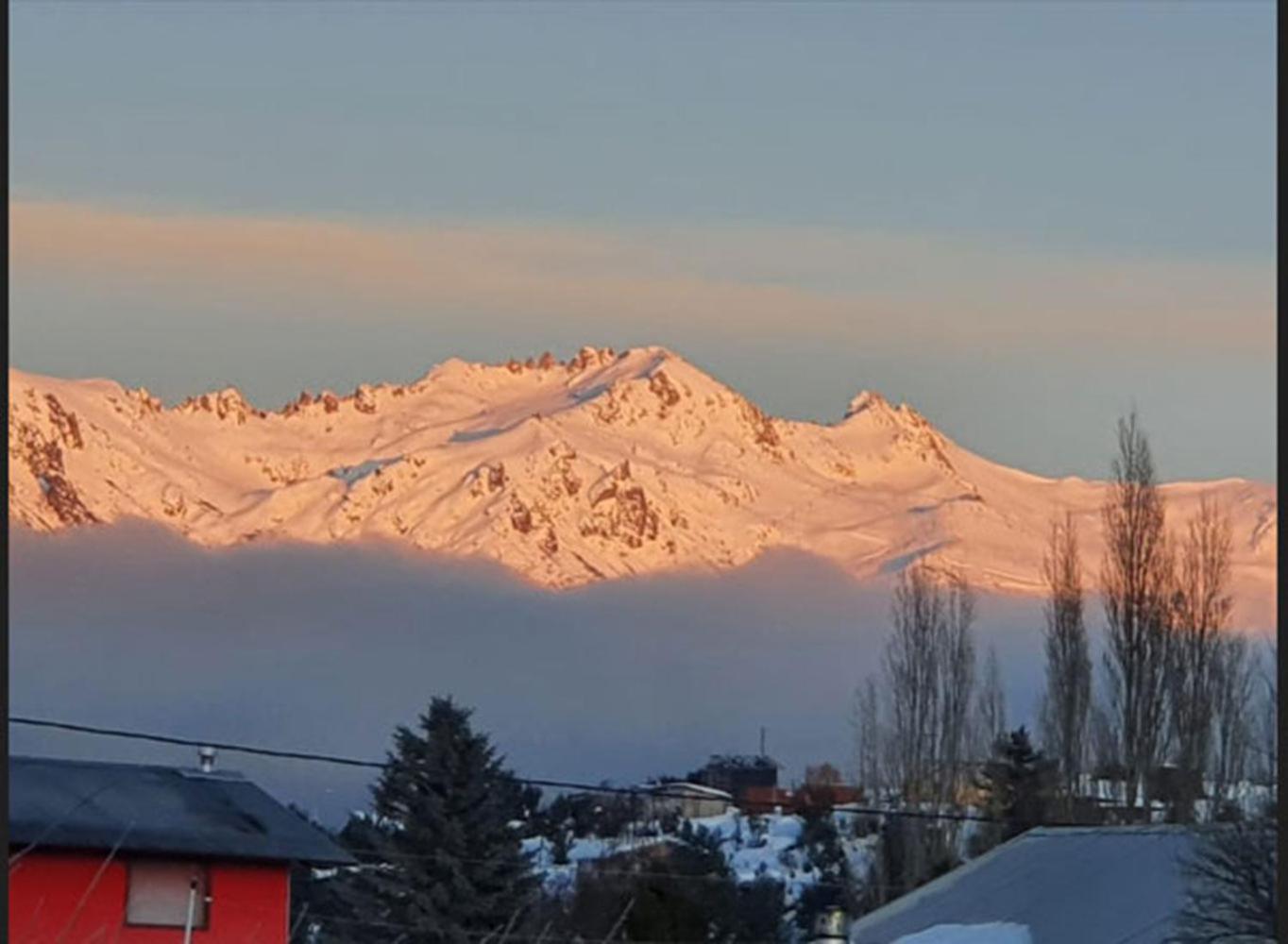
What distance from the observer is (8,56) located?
244cm

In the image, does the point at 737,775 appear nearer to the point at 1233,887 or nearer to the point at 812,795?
the point at 812,795

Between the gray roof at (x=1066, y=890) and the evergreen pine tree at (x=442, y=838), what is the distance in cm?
523

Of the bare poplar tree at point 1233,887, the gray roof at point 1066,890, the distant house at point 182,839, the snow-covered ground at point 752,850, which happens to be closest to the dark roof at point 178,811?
the distant house at point 182,839

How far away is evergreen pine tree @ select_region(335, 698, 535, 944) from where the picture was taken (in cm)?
2859

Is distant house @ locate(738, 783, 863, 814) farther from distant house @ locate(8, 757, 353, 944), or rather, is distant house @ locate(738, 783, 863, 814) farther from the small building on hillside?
distant house @ locate(8, 757, 353, 944)

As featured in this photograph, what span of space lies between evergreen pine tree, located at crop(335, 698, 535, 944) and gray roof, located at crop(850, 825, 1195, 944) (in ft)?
17.2

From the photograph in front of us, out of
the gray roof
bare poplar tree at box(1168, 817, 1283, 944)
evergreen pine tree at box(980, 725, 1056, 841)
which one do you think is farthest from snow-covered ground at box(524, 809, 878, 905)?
bare poplar tree at box(1168, 817, 1283, 944)

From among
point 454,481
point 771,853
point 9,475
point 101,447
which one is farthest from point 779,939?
point 454,481

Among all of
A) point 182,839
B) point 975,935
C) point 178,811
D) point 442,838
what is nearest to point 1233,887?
point 975,935

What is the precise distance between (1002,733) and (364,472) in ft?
279

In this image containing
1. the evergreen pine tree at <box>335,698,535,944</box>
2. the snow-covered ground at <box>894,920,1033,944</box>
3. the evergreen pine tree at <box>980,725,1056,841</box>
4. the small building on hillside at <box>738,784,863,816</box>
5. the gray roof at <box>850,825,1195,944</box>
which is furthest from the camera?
the small building on hillside at <box>738,784,863,816</box>

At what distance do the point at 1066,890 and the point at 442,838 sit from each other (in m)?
9.47

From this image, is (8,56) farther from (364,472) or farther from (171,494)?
(364,472)

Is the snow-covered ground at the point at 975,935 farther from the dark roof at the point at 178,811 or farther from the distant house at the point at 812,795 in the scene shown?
the distant house at the point at 812,795
